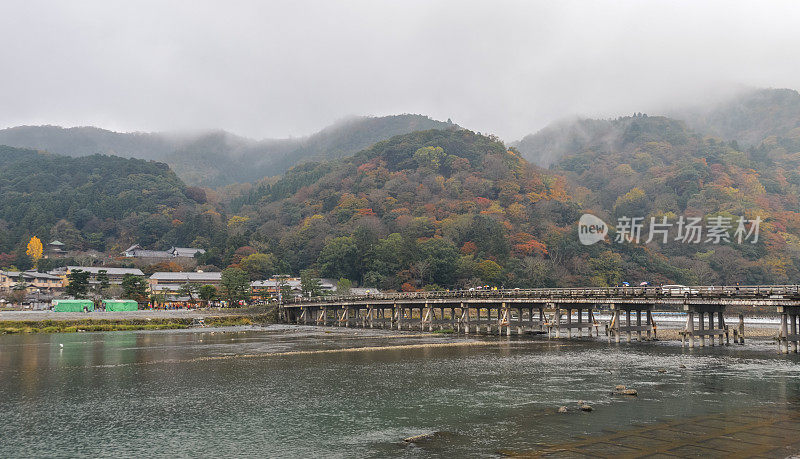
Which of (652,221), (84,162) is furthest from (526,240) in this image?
(84,162)

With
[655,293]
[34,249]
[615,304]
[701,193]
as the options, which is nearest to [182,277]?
[34,249]

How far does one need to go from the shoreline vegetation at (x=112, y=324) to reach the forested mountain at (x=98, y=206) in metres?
75.2

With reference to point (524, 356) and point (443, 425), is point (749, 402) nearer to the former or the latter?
point (443, 425)

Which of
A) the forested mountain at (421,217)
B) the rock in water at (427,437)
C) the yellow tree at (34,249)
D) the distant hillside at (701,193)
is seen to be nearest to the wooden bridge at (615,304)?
the forested mountain at (421,217)

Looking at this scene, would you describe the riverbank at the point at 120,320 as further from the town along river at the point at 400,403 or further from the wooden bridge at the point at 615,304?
the town along river at the point at 400,403

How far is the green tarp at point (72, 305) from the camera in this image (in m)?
77.5

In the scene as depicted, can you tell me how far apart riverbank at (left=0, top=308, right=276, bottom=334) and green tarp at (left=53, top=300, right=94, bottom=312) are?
592cm

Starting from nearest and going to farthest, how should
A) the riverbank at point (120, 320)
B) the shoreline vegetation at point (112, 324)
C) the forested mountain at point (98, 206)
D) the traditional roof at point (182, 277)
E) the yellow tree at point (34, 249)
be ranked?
1. the shoreline vegetation at point (112, 324)
2. the riverbank at point (120, 320)
3. the traditional roof at point (182, 277)
4. the yellow tree at point (34, 249)
5. the forested mountain at point (98, 206)

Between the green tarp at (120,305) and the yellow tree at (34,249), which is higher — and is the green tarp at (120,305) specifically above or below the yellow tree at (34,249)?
below

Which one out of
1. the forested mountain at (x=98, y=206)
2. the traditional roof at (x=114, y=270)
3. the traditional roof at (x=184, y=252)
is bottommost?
the traditional roof at (x=114, y=270)

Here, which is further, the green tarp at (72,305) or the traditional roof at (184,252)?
the traditional roof at (184,252)

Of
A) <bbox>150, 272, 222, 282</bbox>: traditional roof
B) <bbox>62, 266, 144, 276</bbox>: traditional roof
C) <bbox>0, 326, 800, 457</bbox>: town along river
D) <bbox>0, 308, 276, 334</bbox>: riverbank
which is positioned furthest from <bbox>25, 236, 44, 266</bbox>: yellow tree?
<bbox>0, 326, 800, 457</bbox>: town along river

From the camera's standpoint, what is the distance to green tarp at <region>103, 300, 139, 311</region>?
80.1 m

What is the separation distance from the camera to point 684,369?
29094mm
